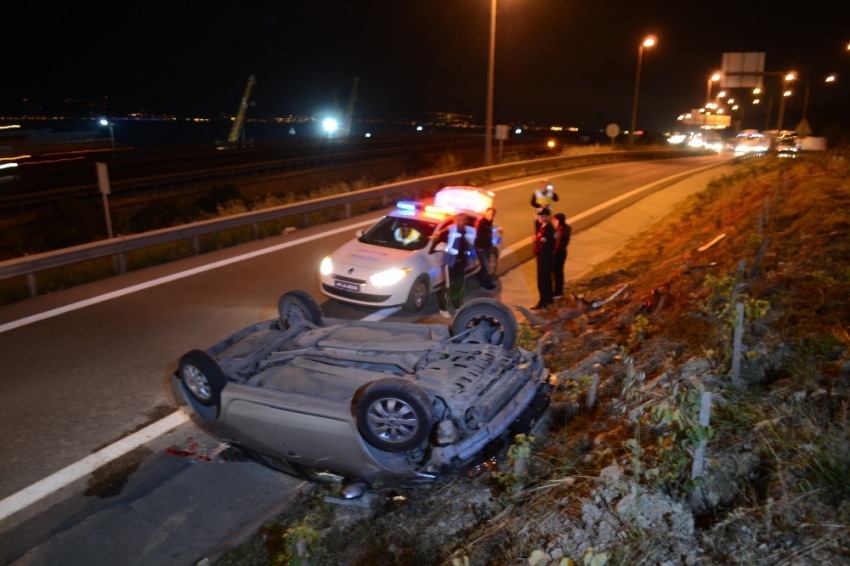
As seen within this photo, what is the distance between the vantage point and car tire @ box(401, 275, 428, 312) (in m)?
9.59

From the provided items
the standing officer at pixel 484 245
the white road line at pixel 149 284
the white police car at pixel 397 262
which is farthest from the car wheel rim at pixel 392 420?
the white road line at pixel 149 284

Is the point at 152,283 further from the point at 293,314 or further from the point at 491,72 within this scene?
the point at 491,72

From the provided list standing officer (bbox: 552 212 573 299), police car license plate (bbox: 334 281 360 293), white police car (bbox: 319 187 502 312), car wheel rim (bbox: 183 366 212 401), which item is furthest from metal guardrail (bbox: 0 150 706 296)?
standing officer (bbox: 552 212 573 299)

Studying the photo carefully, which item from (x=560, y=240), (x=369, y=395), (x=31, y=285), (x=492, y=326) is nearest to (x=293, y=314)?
(x=492, y=326)

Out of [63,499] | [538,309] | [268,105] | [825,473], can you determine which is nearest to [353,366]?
[63,499]

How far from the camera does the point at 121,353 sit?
26.6 ft

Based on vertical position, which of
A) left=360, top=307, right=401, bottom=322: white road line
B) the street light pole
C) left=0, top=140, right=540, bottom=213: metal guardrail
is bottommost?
left=0, top=140, right=540, bottom=213: metal guardrail

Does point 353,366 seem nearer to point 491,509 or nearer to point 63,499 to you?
point 491,509

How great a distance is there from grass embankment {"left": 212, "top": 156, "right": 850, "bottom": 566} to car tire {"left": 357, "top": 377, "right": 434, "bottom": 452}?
0.54m

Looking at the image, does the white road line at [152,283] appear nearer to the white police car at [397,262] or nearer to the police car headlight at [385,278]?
the white police car at [397,262]

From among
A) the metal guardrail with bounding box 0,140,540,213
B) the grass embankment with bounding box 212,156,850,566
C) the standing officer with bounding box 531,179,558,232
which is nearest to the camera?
the grass embankment with bounding box 212,156,850,566

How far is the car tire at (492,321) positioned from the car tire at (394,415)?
1.82 m

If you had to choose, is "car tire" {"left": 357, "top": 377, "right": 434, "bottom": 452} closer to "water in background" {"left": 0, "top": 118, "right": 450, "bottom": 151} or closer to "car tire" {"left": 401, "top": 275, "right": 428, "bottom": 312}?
"car tire" {"left": 401, "top": 275, "right": 428, "bottom": 312}

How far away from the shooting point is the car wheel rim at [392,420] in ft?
15.3
